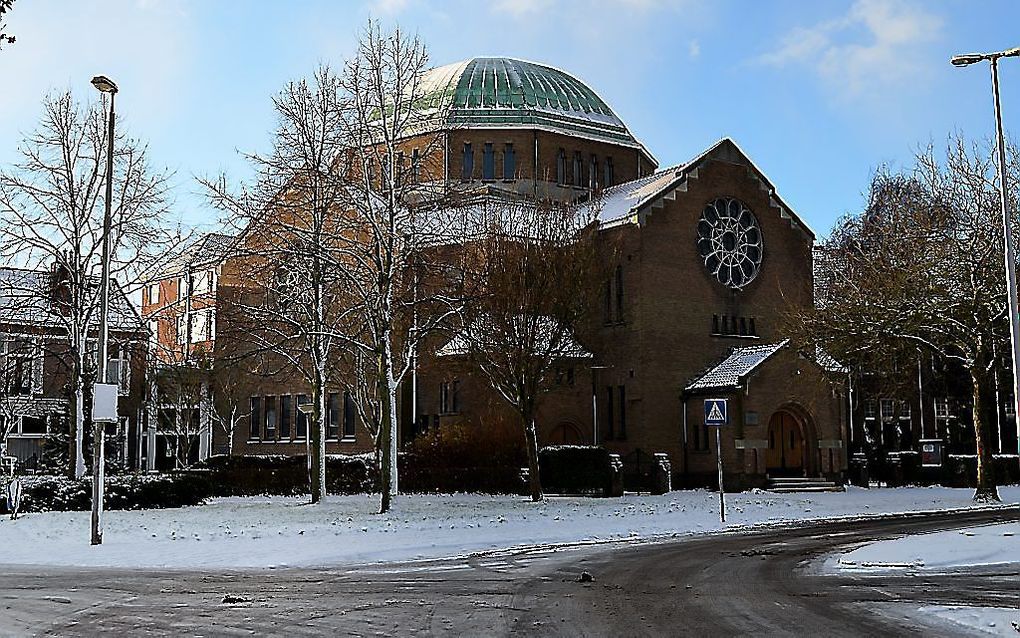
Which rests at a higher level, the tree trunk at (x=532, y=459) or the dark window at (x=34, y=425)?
the dark window at (x=34, y=425)

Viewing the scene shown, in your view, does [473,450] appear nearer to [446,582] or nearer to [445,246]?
[445,246]

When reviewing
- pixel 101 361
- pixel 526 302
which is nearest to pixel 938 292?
pixel 526 302

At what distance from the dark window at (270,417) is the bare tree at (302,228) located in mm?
18947

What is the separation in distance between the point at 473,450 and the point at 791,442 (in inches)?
531

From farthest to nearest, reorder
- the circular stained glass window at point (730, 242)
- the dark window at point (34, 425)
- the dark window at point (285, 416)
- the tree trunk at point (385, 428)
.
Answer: the dark window at point (34, 425), the dark window at point (285, 416), the circular stained glass window at point (730, 242), the tree trunk at point (385, 428)

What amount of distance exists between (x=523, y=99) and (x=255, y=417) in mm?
20376

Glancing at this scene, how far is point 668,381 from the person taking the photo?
4231 cm

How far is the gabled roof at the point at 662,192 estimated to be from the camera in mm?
43312

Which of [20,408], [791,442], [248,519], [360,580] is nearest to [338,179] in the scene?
[248,519]

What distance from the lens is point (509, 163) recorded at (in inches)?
2115

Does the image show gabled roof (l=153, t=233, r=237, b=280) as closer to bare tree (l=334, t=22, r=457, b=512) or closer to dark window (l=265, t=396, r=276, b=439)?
bare tree (l=334, t=22, r=457, b=512)

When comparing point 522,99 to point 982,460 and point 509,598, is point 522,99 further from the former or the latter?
point 509,598

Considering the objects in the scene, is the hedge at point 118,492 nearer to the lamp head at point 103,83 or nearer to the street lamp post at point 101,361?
the street lamp post at point 101,361

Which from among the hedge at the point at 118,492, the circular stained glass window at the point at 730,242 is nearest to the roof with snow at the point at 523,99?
the circular stained glass window at the point at 730,242
